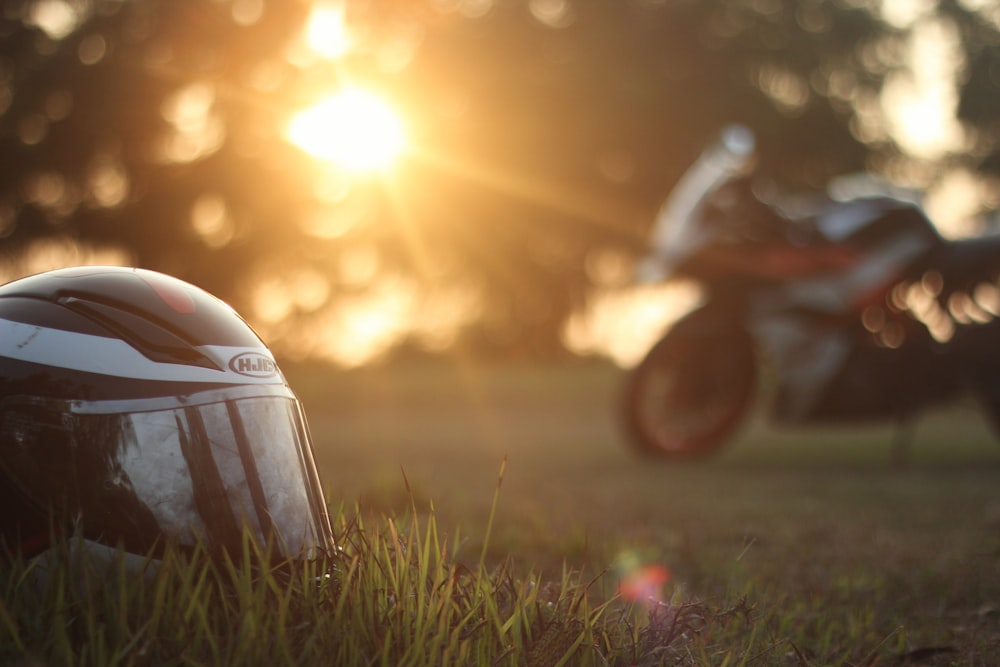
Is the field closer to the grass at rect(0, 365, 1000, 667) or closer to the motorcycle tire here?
the grass at rect(0, 365, 1000, 667)

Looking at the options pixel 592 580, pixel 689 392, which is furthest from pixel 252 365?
pixel 689 392

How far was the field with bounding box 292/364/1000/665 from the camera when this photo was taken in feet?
7.54

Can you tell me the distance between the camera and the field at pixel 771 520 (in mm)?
2297

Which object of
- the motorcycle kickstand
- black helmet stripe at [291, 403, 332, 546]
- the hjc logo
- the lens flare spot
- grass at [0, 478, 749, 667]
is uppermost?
the lens flare spot

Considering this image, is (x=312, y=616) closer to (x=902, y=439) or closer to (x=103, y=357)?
(x=103, y=357)

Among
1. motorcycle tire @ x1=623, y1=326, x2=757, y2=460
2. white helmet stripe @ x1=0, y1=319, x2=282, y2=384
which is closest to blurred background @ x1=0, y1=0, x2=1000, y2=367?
motorcycle tire @ x1=623, y1=326, x2=757, y2=460

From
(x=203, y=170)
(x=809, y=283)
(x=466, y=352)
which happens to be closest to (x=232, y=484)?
(x=809, y=283)

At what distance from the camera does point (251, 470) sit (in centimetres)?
196

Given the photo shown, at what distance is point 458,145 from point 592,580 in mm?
12529

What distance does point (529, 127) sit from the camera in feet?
46.1

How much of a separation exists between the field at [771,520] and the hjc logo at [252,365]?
0.36 metres

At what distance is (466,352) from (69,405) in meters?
17.6

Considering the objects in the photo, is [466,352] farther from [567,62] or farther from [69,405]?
[69,405]

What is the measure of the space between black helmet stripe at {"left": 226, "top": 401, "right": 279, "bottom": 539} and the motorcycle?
4.35 meters
